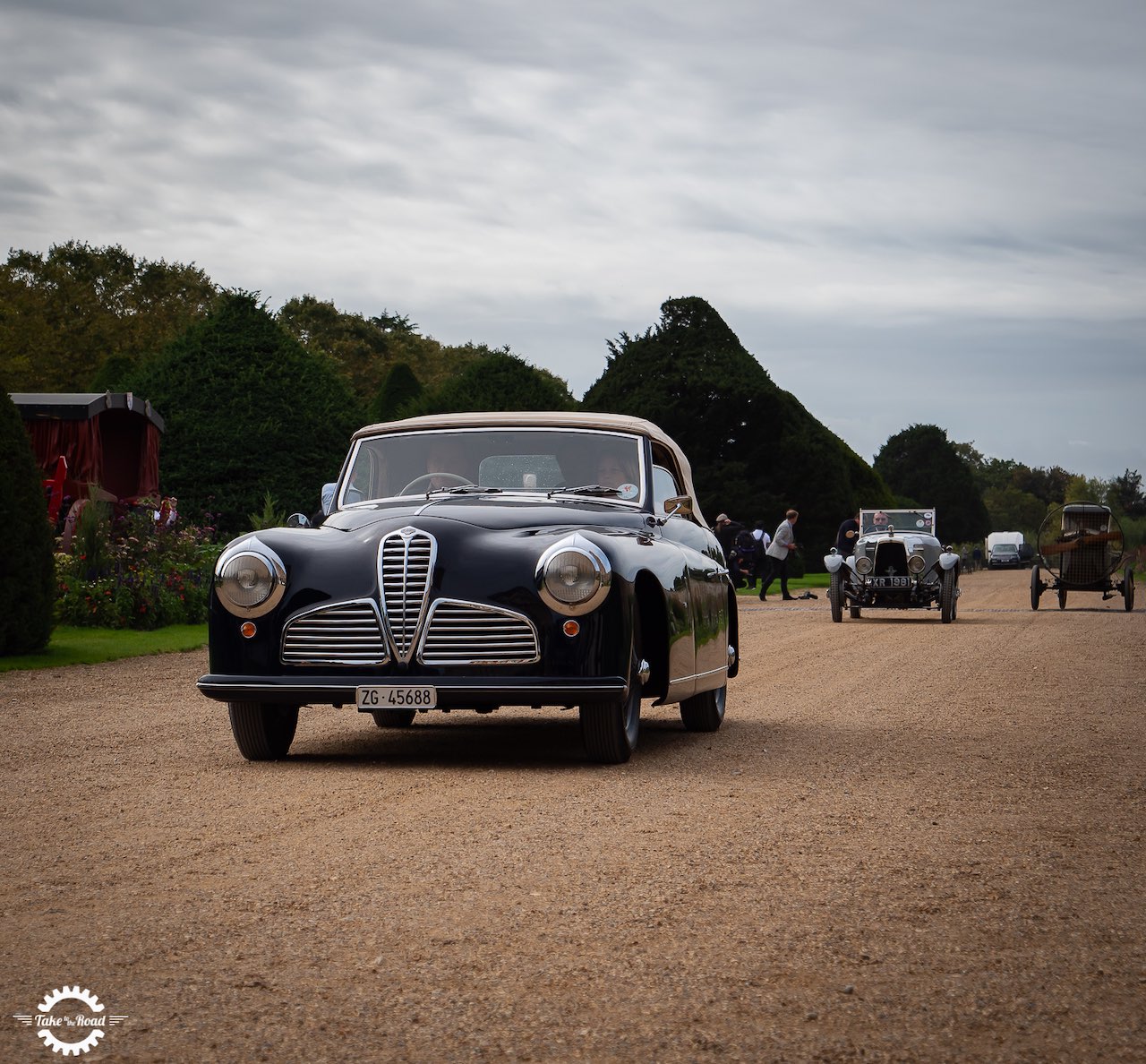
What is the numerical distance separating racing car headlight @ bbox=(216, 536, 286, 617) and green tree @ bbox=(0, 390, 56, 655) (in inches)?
265

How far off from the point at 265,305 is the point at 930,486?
84.6 meters

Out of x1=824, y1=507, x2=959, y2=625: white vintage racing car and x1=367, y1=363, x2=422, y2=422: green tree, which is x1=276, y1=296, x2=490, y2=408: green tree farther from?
x1=824, y1=507, x2=959, y2=625: white vintage racing car

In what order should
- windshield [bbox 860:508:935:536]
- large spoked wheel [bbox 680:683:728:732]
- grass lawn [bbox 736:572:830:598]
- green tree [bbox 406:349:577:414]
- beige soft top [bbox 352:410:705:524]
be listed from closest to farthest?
beige soft top [bbox 352:410:705:524]
large spoked wheel [bbox 680:683:728:732]
windshield [bbox 860:508:935:536]
grass lawn [bbox 736:572:830:598]
green tree [bbox 406:349:577:414]

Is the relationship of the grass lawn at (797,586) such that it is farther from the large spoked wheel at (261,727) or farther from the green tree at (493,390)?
the large spoked wheel at (261,727)

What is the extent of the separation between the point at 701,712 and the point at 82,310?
195 ft

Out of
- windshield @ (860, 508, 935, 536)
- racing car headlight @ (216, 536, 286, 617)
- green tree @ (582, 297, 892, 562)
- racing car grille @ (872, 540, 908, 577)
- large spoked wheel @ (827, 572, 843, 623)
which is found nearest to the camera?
racing car headlight @ (216, 536, 286, 617)

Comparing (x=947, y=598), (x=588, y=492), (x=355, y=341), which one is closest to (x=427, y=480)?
(x=588, y=492)

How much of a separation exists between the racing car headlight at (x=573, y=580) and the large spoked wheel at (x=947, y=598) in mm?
18165

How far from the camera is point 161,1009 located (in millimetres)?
3576

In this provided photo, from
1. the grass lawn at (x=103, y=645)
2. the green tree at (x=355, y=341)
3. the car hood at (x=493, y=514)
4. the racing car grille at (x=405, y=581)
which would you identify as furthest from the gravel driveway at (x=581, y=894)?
the green tree at (x=355, y=341)

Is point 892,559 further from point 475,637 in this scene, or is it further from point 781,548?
point 475,637

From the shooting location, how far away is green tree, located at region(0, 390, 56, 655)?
1373cm

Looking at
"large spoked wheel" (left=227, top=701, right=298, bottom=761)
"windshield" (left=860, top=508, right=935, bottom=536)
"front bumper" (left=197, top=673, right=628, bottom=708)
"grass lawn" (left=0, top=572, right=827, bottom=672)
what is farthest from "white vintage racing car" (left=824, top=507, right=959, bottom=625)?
"front bumper" (left=197, top=673, right=628, bottom=708)

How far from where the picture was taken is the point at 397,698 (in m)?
7.30
